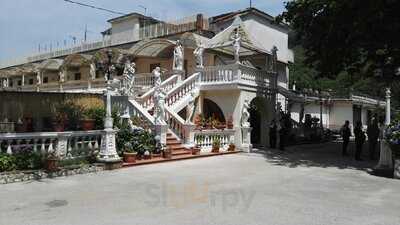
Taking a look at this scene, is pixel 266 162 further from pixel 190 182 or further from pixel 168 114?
pixel 190 182

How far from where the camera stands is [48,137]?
480 inches

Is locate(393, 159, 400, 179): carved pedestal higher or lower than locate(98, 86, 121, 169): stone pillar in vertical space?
lower

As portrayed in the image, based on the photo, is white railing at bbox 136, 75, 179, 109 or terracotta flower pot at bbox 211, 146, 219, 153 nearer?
terracotta flower pot at bbox 211, 146, 219, 153

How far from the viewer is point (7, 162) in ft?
35.7

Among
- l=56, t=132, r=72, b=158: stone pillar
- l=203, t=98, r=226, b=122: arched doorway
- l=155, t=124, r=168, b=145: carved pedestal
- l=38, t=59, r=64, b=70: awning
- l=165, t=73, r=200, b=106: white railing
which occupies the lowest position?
l=56, t=132, r=72, b=158: stone pillar

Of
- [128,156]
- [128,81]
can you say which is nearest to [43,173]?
[128,156]

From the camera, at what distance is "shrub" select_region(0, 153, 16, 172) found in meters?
10.8

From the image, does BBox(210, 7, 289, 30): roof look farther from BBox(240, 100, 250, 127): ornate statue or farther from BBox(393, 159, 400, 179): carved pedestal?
BBox(393, 159, 400, 179): carved pedestal

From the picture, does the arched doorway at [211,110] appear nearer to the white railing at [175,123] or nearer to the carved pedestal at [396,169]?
the white railing at [175,123]

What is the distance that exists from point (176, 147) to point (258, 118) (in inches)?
346

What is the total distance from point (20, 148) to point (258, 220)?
7.21 m

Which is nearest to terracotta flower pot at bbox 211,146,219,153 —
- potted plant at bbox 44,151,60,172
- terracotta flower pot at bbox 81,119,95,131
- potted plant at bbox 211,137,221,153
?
potted plant at bbox 211,137,221,153

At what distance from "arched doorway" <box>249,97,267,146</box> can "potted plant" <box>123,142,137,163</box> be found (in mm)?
9647

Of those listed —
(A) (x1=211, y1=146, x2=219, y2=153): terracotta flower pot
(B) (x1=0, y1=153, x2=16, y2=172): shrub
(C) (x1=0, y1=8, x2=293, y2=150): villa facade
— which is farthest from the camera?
(C) (x1=0, y1=8, x2=293, y2=150): villa facade
